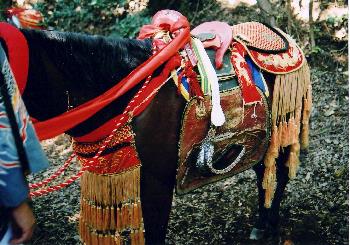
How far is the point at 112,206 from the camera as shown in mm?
2369

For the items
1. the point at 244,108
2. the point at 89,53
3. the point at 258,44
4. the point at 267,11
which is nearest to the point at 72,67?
the point at 89,53

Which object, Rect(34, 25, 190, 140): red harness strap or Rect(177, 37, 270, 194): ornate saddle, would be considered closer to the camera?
Rect(34, 25, 190, 140): red harness strap

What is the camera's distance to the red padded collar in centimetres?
169

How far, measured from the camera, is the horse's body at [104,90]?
6.37ft

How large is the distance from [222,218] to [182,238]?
1.39 ft

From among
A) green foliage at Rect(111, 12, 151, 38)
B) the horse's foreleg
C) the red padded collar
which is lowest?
the horse's foreleg

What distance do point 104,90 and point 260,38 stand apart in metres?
1.32

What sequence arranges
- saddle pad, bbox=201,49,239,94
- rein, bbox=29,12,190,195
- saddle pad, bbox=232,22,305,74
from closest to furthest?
1. rein, bbox=29,12,190,195
2. saddle pad, bbox=201,49,239,94
3. saddle pad, bbox=232,22,305,74

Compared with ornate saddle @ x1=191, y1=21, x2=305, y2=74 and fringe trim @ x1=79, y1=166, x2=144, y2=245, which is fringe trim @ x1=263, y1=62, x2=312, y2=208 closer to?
ornate saddle @ x1=191, y1=21, x2=305, y2=74

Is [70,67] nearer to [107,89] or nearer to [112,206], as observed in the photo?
[107,89]

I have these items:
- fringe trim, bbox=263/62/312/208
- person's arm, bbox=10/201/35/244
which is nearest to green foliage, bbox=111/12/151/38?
fringe trim, bbox=263/62/312/208

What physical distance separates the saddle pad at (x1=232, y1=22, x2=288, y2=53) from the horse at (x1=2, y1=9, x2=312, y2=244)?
78 centimetres

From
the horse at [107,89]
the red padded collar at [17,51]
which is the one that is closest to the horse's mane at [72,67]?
the horse at [107,89]

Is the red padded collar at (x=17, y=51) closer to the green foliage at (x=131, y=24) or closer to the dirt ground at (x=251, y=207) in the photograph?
the dirt ground at (x=251, y=207)
